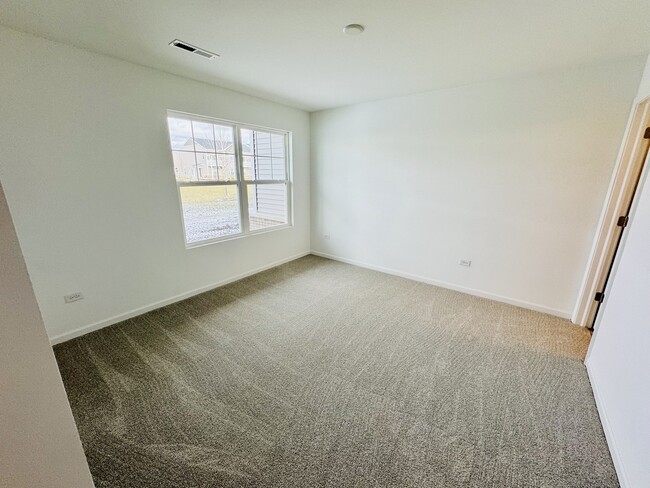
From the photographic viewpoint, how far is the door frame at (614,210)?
2.23 metres

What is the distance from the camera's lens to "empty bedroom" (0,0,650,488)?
140cm

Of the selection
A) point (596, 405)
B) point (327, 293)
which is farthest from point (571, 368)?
point (327, 293)

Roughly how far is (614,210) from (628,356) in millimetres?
1562

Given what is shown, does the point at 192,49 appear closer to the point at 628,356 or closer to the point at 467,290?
the point at 628,356

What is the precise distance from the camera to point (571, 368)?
210 centimetres

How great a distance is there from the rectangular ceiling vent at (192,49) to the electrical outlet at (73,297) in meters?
2.31

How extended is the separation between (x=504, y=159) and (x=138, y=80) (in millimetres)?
3849

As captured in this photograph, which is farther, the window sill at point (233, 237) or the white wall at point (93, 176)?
the window sill at point (233, 237)

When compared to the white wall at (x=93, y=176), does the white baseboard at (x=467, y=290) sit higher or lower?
lower

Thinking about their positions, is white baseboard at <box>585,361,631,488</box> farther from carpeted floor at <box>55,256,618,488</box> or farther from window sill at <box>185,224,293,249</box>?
window sill at <box>185,224,293,249</box>

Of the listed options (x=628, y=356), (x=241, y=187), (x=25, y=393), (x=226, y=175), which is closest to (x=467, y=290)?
(x=628, y=356)

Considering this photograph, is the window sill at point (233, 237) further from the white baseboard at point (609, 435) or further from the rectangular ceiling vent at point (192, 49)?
the white baseboard at point (609, 435)

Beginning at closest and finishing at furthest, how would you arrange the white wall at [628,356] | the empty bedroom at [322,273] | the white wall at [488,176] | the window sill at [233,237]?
the white wall at [628,356] < the empty bedroom at [322,273] < the white wall at [488,176] < the window sill at [233,237]

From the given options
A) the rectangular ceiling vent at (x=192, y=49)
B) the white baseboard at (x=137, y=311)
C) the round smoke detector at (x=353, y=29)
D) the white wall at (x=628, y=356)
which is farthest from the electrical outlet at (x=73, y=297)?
the white wall at (x=628, y=356)
